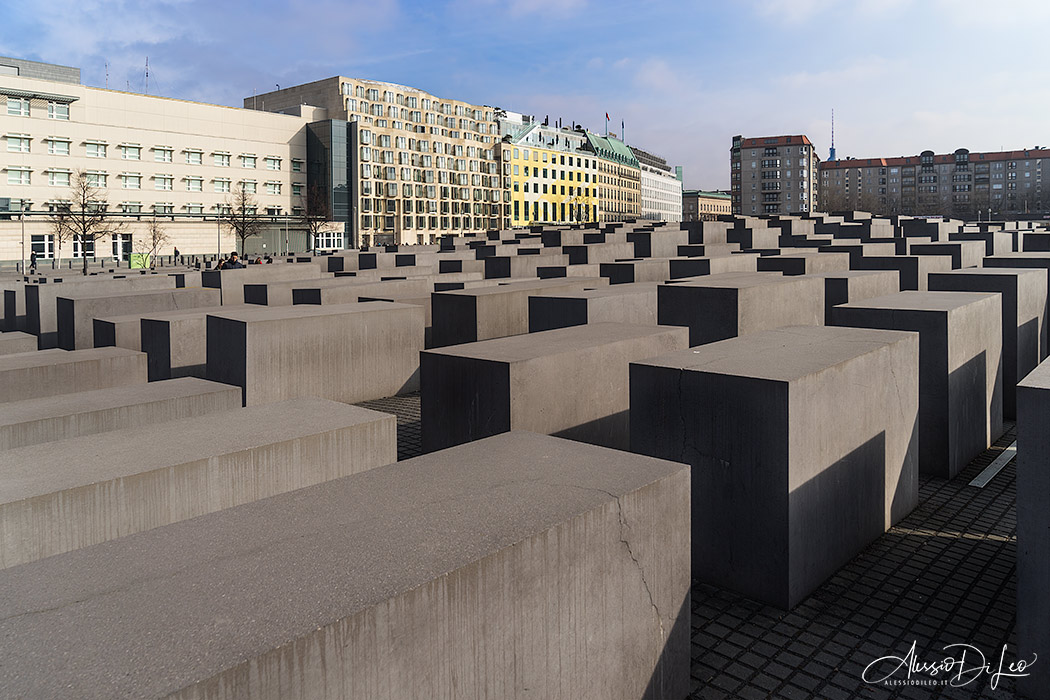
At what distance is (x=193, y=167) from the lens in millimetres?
64188

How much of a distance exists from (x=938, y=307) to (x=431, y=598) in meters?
6.84

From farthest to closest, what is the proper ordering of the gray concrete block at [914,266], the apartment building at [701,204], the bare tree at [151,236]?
the apartment building at [701,204] < the bare tree at [151,236] < the gray concrete block at [914,266]

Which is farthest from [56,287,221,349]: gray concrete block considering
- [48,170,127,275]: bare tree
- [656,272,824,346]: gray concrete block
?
Result: [48,170,127,275]: bare tree

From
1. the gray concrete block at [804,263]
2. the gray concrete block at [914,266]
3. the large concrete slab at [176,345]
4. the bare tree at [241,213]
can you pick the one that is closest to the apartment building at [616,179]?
the bare tree at [241,213]

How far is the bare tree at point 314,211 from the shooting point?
70625mm

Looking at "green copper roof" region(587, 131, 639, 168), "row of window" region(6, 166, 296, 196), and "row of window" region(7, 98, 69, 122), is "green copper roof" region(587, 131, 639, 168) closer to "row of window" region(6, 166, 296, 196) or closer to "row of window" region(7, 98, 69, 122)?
"row of window" region(6, 166, 296, 196)

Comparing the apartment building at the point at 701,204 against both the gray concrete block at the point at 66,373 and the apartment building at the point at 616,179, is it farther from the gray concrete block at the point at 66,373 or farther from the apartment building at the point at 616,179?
the gray concrete block at the point at 66,373

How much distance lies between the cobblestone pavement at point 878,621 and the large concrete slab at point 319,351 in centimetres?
636

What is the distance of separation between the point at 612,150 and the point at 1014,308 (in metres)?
125

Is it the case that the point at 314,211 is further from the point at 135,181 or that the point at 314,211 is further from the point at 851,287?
the point at 851,287

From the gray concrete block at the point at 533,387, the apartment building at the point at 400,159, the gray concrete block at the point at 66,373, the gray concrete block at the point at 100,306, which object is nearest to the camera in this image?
the gray concrete block at the point at 533,387

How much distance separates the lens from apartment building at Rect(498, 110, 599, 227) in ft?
326

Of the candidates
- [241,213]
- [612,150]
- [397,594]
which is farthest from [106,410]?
[612,150]

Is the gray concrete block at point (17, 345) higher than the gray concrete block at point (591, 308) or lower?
lower
